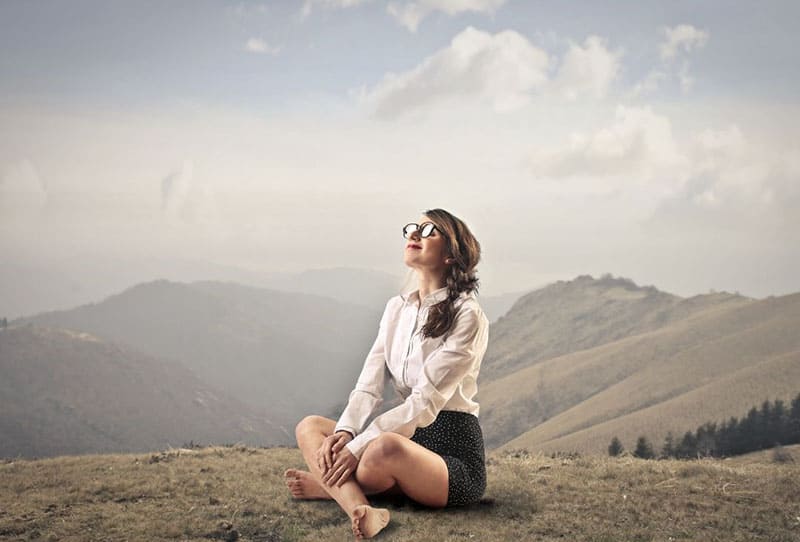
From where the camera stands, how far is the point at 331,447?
4738mm

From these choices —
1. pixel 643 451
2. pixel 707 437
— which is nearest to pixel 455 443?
pixel 643 451

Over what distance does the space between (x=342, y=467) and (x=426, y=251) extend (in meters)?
1.41

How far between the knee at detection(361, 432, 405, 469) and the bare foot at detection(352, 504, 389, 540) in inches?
9.8

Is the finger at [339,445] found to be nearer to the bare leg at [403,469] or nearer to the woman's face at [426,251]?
the bare leg at [403,469]

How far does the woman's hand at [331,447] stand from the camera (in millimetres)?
4710

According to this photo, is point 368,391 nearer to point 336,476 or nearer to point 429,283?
point 336,476

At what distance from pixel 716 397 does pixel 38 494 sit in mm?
9946

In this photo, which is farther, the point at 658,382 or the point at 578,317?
the point at 578,317

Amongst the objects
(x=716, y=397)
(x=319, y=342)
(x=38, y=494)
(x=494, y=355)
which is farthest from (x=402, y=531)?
(x=319, y=342)

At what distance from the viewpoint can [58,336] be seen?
26703 mm

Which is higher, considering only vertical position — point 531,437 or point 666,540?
point 666,540

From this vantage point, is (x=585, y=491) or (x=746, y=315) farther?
(x=746, y=315)

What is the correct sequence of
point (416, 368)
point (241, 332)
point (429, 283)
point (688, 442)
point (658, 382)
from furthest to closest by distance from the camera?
point (241, 332) → point (658, 382) → point (688, 442) → point (429, 283) → point (416, 368)

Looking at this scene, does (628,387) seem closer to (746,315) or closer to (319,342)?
(746,315)
